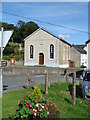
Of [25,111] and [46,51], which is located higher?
[46,51]

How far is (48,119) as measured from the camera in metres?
5.11

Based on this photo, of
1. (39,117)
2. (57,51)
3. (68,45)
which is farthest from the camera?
(68,45)

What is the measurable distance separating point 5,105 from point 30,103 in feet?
9.20

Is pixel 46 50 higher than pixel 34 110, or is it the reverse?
pixel 46 50

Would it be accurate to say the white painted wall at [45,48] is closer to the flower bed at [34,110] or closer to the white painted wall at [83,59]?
the white painted wall at [83,59]

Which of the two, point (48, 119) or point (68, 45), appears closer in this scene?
point (48, 119)

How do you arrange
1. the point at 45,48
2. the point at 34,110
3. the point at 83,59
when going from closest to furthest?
the point at 34,110 < the point at 45,48 < the point at 83,59

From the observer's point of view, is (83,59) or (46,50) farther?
(83,59)

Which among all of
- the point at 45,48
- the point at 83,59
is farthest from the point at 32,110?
the point at 83,59

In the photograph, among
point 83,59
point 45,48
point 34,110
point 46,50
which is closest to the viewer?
point 34,110

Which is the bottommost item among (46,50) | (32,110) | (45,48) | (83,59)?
(32,110)

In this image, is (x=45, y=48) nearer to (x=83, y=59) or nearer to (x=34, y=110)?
(x=83, y=59)

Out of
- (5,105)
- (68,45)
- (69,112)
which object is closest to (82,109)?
(69,112)

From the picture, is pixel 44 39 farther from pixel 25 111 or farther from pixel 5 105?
pixel 25 111
